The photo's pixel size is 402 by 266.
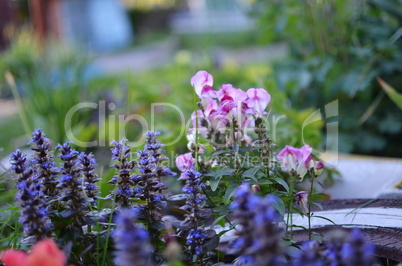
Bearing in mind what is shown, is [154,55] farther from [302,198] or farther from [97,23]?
[302,198]

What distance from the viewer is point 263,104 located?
1.03m

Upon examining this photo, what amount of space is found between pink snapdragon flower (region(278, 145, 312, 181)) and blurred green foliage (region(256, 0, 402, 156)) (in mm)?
1369

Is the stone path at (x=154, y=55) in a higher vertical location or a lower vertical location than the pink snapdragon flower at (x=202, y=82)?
higher

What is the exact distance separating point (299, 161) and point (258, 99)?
6.5 inches

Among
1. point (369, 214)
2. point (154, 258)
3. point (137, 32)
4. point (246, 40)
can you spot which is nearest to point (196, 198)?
point (154, 258)

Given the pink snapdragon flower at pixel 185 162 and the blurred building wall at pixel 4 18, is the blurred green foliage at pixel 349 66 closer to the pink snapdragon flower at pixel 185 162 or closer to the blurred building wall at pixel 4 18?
the pink snapdragon flower at pixel 185 162

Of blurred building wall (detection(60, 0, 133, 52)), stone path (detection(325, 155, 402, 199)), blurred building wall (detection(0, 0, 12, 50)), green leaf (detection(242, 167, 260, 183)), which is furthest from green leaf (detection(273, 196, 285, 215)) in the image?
blurred building wall (detection(60, 0, 133, 52))

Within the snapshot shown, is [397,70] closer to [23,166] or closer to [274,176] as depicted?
[274,176]

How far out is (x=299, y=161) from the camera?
1008mm

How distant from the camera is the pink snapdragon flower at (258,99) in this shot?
103 cm

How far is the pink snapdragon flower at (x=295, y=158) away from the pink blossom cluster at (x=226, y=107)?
0.11 meters

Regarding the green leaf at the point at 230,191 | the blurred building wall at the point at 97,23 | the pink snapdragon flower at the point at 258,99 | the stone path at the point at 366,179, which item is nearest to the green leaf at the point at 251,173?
the green leaf at the point at 230,191

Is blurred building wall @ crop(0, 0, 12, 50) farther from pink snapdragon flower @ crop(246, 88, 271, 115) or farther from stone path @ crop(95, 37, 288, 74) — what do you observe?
pink snapdragon flower @ crop(246, 88, 271, 115)

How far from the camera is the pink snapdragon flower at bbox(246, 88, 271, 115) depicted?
3.37ft
